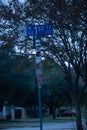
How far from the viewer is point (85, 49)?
58.7 ft

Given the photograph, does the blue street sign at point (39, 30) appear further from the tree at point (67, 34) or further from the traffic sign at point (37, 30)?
the tree at point (67, 34)

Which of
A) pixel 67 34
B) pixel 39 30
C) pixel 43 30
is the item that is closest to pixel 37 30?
pixel 39 30

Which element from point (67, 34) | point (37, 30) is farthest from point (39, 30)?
point (67, 34)

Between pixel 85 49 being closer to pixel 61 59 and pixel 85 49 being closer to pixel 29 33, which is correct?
pixel 61 59

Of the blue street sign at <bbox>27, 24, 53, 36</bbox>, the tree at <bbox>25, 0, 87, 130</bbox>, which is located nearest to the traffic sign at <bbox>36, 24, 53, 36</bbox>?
the blue street sign at <bbox>27, 24, 53, 36</bbox>

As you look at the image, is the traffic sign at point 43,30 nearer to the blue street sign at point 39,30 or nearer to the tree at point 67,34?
the blue street sign at point 39,30

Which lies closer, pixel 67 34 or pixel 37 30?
pixel 37 30

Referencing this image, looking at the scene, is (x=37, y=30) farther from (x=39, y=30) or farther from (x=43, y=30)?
(x=43, y=30)

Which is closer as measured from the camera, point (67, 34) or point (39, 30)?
point (39, 30)

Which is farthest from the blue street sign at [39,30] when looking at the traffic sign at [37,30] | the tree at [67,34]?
the tree at [67,34]

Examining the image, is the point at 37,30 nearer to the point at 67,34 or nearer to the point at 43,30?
the point at 43,30

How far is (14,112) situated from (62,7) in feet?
207

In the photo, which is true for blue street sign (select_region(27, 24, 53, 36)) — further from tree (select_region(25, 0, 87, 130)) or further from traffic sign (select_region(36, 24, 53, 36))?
tree (select_region(25, 0, 87, 130))

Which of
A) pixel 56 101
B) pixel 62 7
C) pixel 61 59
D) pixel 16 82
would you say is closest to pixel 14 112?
pixel 56 101
